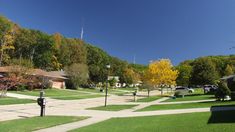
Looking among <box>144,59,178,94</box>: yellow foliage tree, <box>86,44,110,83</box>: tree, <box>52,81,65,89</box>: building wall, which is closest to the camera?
<box>144,59,178,94</box>: yellow foliage tree

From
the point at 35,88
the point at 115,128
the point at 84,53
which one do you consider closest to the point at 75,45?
the point at 84,53

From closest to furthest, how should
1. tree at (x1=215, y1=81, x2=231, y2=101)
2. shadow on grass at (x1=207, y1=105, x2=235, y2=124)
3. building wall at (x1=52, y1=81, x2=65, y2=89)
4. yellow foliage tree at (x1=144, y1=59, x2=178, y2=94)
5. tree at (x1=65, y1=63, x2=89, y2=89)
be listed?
shadow on grass at (x1=207, y1=105, x2=235, y2=124) < tree at (x1=215, y1=81, x2=231, y2=101) < yellow foliage tree at (x1=144, y1=59, x2=178, y2=94) < building wall at (x1=52, y1=81, x2=65, y2=89) < tree at (x1=65, y1=63, x2=89, y2=89)

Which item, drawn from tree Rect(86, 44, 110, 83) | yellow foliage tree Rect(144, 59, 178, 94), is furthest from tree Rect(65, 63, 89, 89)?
tree Rect(86, 44, 110, 83)

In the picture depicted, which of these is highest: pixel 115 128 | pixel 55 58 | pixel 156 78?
pixel 55 58

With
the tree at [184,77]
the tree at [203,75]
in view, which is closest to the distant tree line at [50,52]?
the tree at [184,77]

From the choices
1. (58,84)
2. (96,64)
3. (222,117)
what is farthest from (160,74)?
(96,64)

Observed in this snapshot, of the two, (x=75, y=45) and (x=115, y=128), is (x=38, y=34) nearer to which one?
(x=75, y=45)

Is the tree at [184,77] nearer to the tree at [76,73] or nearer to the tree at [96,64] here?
the tree at [96,64]

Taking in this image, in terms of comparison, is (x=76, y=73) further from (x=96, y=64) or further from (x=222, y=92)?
(x=222, y=92)

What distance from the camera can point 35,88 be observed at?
65375mm

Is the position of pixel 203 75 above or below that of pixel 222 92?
above

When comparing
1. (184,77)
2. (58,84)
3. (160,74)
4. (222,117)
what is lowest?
(222,117)

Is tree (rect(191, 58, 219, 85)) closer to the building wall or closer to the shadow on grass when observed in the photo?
the building wall

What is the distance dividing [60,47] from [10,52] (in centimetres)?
1547
